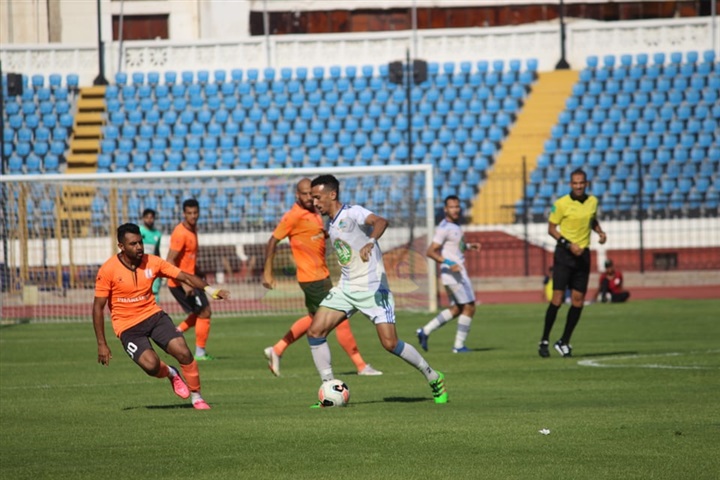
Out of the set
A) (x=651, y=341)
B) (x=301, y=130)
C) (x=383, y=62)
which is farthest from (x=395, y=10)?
(x=651, y=341)

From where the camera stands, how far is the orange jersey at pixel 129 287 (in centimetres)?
1117

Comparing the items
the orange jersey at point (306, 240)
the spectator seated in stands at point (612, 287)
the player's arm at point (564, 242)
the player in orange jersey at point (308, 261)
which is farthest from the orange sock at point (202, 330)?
the spectator seated in stands at point (612, 287)

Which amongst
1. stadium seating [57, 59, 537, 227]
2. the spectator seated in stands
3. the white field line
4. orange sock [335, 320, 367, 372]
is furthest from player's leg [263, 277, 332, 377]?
stadium seating [57, 59, 537, 227]

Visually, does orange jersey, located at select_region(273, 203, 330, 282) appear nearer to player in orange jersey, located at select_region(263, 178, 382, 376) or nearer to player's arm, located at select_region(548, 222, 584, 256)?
player in orange jersey, located at select_region(263, 178, 382, 376)

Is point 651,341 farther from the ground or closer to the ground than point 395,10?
closer to the ground

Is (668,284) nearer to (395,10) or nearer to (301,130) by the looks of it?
(301,130)

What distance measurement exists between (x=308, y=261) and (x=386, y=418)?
461cm

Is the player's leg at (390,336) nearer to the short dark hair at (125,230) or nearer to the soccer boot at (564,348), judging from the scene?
the short dark hair at (125,230)

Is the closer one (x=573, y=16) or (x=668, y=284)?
(x=668, y=284)

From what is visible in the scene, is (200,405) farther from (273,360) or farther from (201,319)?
(201,319)

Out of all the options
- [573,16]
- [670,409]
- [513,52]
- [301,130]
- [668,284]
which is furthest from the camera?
[573,16]

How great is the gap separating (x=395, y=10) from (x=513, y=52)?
299 inches

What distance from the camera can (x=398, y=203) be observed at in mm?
28078

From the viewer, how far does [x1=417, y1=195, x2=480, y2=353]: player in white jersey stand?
17094 mm
